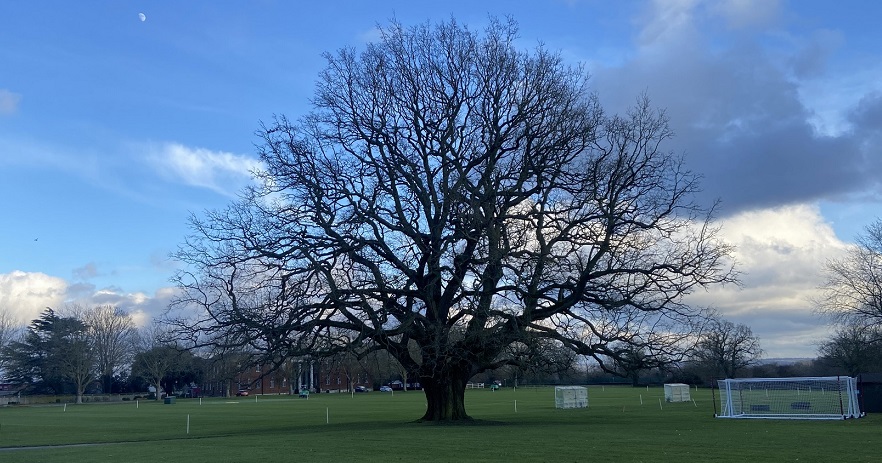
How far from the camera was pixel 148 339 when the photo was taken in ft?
417

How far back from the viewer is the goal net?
123ft

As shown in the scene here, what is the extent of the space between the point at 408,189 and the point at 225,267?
823 centimetres

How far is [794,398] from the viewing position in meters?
39.8

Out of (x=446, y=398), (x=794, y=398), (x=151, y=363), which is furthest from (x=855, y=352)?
(x=151, y=363)

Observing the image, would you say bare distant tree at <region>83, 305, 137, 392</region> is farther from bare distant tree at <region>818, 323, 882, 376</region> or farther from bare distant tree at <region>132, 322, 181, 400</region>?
bare distant tree at <region>818, 323, 882, 376</region>

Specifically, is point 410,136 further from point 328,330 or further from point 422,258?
point 328,330

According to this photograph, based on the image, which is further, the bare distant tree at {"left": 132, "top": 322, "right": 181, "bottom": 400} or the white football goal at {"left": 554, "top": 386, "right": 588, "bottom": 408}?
the bare distant tree at {"left": 132, "top": 322, "right": 181, "bottom": 400}

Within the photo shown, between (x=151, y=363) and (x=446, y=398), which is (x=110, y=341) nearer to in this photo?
(x=151, y=363)

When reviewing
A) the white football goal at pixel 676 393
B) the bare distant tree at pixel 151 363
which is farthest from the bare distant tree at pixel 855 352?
the bare distant tree at pixel 151 363

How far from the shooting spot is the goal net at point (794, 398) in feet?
123

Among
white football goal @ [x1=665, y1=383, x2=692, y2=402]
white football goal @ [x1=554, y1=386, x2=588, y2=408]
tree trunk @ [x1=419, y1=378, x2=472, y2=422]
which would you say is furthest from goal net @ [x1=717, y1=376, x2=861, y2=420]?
white football goal @ [x1=665, y1=383, x2=692, y2=402]

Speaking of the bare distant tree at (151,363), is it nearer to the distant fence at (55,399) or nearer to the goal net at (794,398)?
the distant fence at (55,399)

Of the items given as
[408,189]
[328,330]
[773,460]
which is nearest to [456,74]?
[408,189]

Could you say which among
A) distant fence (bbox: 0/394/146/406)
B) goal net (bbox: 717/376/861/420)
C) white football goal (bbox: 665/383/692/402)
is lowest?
distant fence (bbox: 0/394/146/406)
